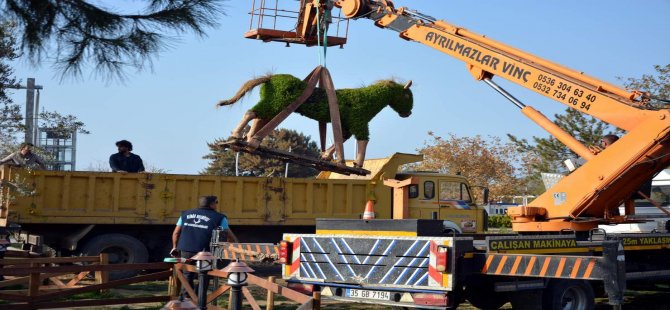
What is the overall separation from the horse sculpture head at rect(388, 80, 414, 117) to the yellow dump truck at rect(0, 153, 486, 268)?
1.08 metres

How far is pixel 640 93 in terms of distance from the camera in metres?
12.2

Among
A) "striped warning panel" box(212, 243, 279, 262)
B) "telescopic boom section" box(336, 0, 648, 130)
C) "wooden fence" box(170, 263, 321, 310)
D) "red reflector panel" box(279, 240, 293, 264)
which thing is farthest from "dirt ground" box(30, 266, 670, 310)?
"telescopic boom section" box(336, 0, 648, 130)

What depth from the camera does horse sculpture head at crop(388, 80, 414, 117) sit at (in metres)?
17.0

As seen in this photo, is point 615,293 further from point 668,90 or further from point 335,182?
point 668,90

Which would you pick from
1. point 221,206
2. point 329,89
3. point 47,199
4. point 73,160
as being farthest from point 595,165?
point 73,160

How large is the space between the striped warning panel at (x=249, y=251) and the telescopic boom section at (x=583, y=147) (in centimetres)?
437

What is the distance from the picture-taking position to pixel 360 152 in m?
16.7

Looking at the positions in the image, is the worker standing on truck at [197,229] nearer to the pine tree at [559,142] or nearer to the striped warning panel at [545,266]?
the striped warning panel at [545,266]

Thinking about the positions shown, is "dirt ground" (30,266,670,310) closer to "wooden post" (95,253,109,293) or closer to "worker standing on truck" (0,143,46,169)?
"wooden post" (95,253,109,293)

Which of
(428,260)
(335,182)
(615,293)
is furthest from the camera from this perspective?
(335,182)

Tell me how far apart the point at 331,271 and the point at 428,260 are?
130 centimetres

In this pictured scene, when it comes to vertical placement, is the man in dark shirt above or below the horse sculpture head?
below

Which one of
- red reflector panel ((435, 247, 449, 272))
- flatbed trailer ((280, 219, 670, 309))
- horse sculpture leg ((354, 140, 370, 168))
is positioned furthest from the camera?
horse sculpture leg ((354, 140, 370, 168))

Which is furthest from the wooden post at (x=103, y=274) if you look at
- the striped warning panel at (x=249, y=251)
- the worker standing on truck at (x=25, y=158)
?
the worker standing on truck at (x=25, y=158)
